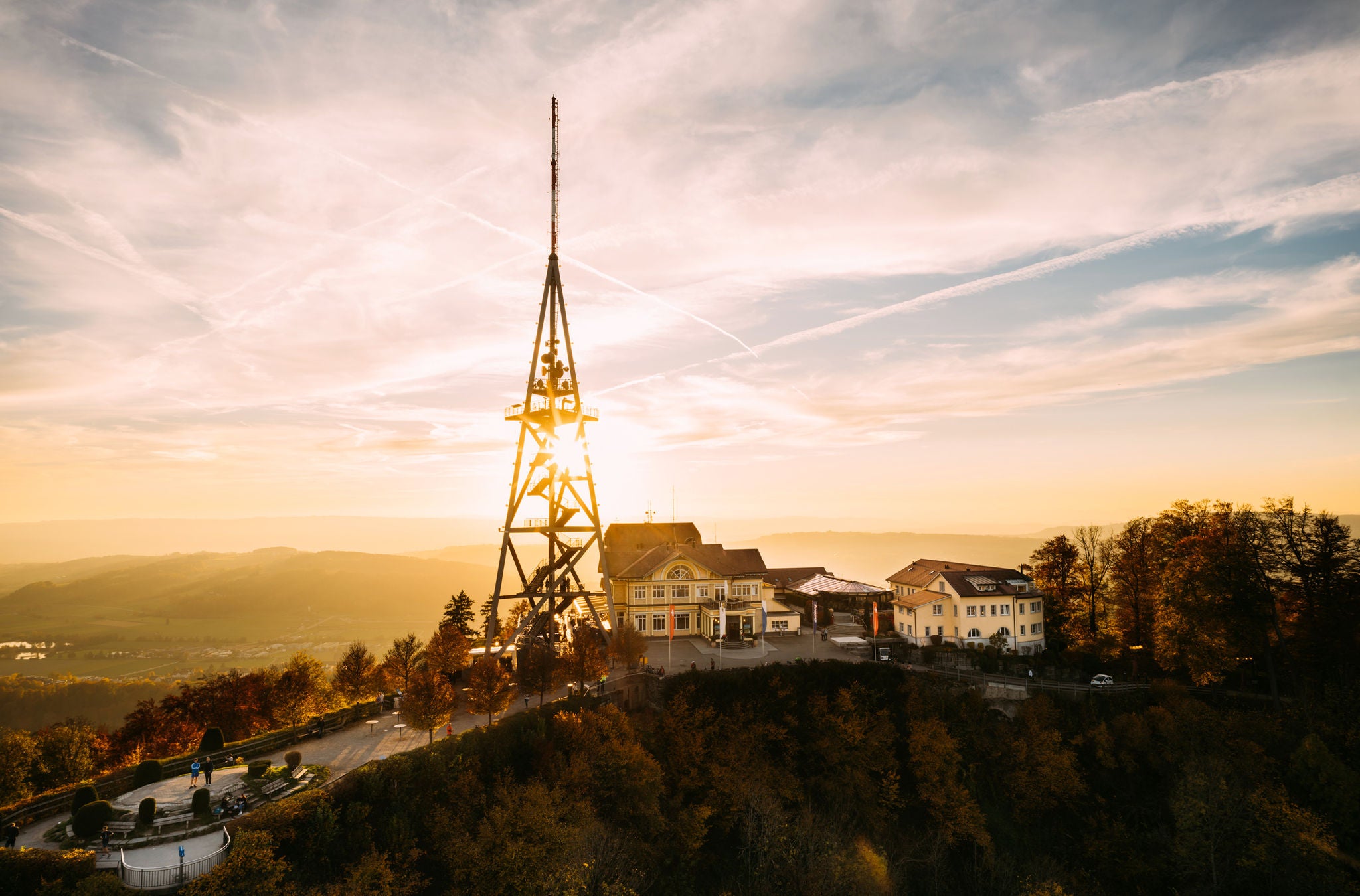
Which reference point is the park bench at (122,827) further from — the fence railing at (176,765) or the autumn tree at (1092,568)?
the autumn tree at (1092,568)

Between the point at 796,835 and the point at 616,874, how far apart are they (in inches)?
472

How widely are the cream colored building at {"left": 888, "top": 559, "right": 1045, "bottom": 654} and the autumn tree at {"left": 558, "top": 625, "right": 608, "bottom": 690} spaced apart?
101ft

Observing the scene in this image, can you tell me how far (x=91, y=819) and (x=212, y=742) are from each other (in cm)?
771

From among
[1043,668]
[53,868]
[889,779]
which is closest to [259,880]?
[53,868]

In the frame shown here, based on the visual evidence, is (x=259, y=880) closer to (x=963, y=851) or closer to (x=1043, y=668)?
(x=963, y=851)

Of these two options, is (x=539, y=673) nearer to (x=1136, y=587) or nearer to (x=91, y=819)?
(x=91, y=819)

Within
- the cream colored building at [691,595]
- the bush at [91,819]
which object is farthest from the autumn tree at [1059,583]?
the bush at [91,819]

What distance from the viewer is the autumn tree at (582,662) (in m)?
40.2

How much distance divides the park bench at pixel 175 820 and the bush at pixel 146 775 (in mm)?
3917

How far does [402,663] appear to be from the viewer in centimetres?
3931

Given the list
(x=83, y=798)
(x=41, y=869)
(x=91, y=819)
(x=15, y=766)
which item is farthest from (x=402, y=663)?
(x=41, y=869)

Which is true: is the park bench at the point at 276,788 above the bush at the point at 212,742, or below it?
below

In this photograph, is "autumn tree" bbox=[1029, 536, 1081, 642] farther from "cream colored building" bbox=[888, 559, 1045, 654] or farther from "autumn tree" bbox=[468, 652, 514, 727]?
"autumn tree" bbox=[468, 652, 514, 727]

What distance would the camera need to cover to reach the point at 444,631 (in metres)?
44.0
